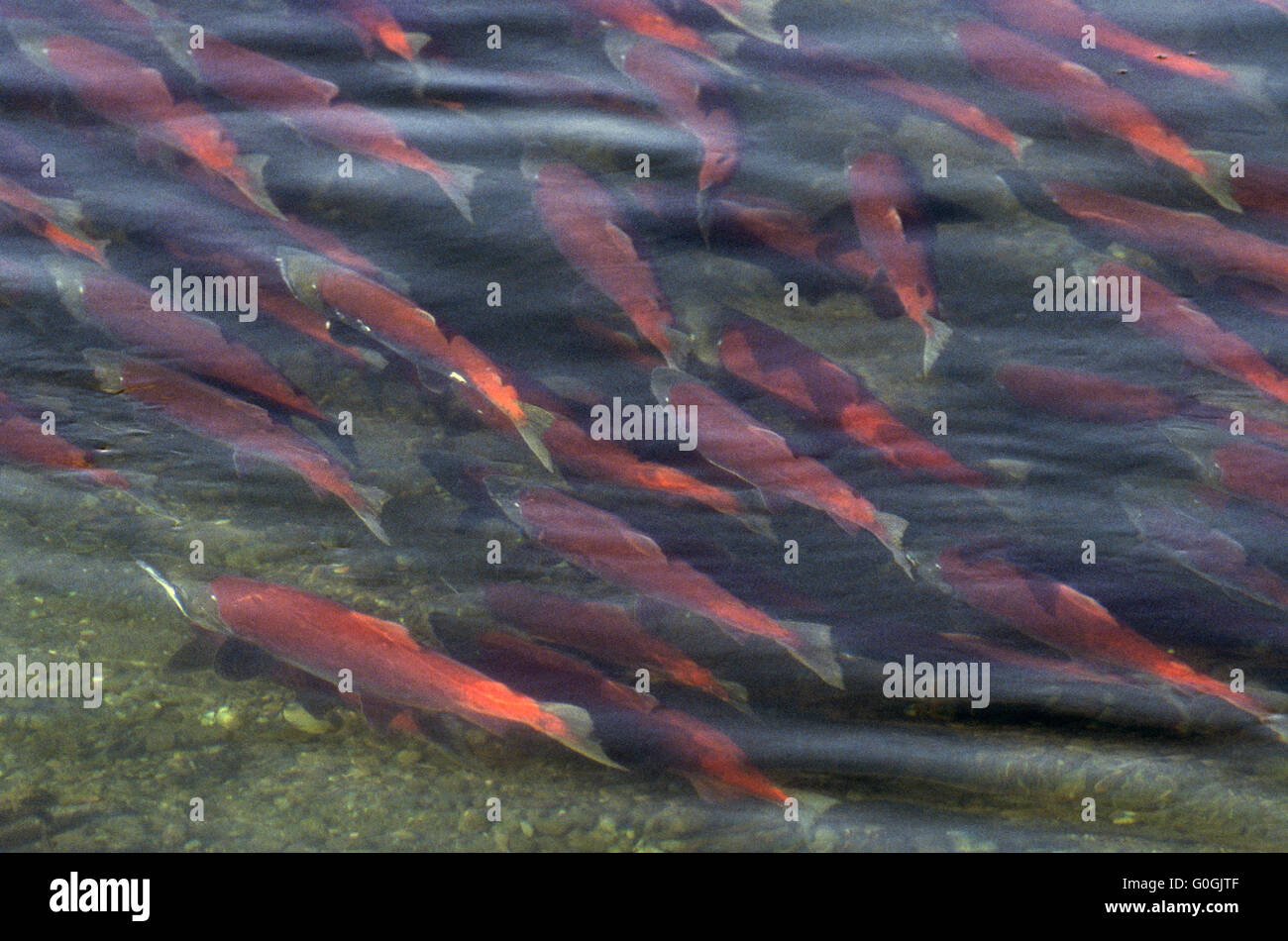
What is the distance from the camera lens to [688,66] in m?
6.91

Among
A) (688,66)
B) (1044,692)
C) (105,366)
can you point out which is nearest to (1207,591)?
(1044,692)

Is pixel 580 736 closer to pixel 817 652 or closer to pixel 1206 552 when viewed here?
pixel 817 652

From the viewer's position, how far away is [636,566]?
4691mm

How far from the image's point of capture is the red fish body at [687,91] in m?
6.46

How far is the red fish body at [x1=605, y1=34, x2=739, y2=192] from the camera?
6.46 meters

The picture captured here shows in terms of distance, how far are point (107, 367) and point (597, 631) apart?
2518 millimetres

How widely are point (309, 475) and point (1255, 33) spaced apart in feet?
18.7

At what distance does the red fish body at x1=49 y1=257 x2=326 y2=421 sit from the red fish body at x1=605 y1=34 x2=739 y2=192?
2.33 metres

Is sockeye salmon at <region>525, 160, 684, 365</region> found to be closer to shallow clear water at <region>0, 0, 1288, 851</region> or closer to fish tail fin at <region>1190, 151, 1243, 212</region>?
shallow clear water at <region>0, 0, 1288, 851</region>

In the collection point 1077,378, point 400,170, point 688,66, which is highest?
point 688,66

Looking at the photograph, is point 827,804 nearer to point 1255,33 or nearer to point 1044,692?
point 1044,692

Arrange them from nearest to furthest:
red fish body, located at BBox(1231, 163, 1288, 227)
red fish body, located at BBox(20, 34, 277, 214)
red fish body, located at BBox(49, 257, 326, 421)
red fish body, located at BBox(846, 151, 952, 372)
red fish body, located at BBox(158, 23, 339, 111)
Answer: red fish body, located at BBox(49, 257, 326, 421) < red fish body, located at BBox(846, 151, 952, 372) < red fish body, located at BBox(1231, 163, 1288, 227) < red fish body, located at BBox(20, 34, 277, 214) < red fish body, located at BBox(158, 23, 339, 111)
